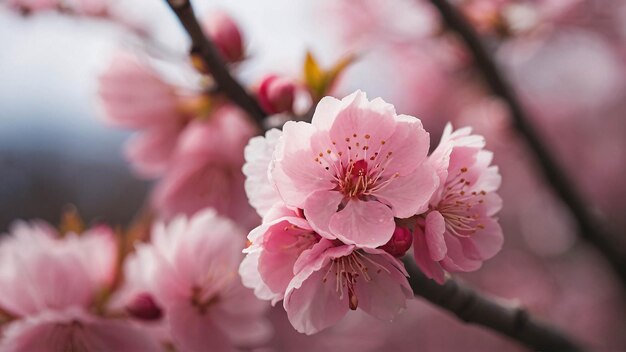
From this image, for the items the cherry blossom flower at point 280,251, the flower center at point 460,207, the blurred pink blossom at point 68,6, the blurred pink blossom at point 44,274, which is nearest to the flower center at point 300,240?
the cherry blossom flower at point 280,251

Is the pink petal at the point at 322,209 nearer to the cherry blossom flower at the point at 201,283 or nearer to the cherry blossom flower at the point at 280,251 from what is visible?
the cherry blossom flower at the point at 280,251

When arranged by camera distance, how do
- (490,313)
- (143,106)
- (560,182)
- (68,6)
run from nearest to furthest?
(490,313) → (143,106) → (68,6) → (560,182)

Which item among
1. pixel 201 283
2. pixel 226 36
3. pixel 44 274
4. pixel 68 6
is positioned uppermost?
pixel 68 6

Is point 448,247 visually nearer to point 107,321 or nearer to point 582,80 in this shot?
point 107,321

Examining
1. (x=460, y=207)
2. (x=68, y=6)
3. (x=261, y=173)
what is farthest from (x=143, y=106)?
(x=460, y=207)

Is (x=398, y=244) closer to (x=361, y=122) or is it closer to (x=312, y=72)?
(x=361, y=122)
